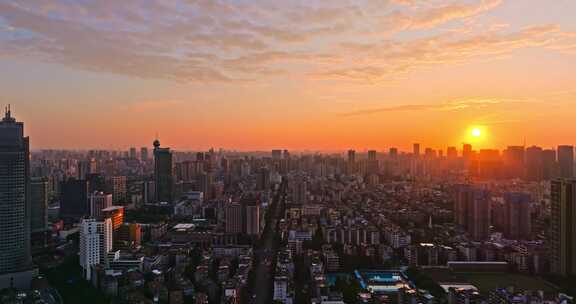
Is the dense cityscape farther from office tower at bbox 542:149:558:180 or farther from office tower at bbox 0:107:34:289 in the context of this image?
office tower at bbox 542:149:558:180

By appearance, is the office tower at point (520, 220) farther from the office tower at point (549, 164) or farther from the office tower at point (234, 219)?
the office tower at point (549, 164)

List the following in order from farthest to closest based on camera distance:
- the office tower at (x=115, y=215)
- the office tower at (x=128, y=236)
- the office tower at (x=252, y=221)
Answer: the office tower at (x=252, y=221), the office tower at (x=115, y=215), the office tower at (x=128, y=236)

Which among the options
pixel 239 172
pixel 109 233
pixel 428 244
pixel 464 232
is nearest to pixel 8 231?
pixel 109 233

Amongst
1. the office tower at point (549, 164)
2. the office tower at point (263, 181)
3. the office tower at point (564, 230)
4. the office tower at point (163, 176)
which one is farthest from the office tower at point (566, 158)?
the office tower at point (163, 176)

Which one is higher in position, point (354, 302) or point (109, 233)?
point (109, 233)

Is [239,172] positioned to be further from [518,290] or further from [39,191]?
[518,290]

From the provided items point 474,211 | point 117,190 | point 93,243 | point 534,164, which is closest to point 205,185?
point 117,190

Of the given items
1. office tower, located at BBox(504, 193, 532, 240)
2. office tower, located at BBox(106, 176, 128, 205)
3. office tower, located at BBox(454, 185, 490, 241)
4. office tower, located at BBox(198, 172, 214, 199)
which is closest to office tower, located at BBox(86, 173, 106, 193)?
office tower, located at BBox(106, 176, 128, 205)

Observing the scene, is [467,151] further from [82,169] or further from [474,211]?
[82,169]
